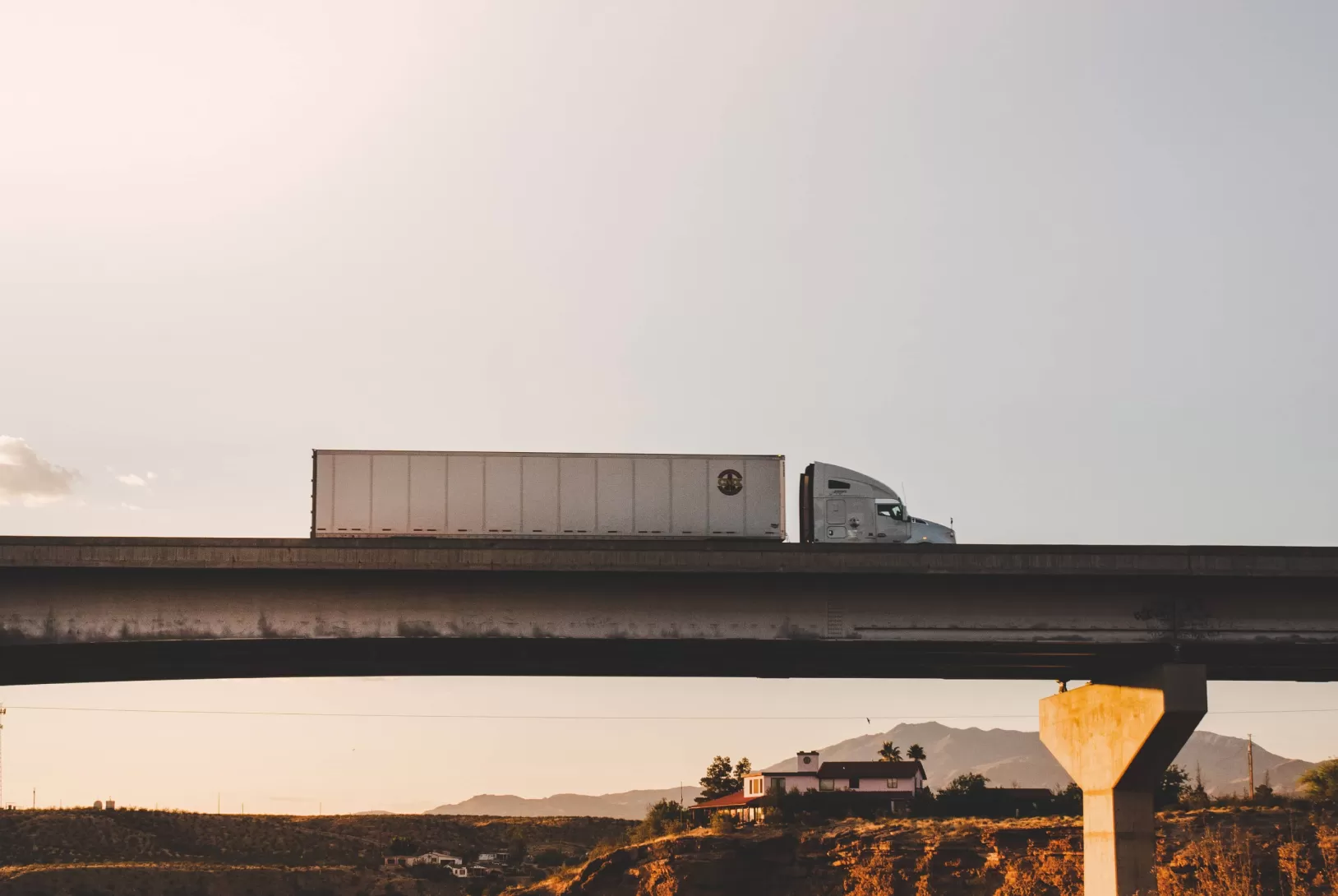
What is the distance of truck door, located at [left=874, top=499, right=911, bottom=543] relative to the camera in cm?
4047

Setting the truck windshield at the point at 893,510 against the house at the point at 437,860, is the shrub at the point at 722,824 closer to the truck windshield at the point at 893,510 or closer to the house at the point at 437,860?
the truck windshield at the point at 893,510

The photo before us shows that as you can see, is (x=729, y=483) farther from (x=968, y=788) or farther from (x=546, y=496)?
(x=968, y=788)

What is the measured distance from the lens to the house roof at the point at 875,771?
119 metres

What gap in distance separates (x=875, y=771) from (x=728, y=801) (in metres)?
12.8

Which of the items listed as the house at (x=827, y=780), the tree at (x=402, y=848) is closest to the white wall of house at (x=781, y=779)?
the house at (x=827, y=780)

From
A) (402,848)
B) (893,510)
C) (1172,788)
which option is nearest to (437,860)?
(402,848)

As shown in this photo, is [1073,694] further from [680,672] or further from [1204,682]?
[680,672]

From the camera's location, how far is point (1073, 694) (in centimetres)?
3953

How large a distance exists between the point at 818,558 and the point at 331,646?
12.2 metres

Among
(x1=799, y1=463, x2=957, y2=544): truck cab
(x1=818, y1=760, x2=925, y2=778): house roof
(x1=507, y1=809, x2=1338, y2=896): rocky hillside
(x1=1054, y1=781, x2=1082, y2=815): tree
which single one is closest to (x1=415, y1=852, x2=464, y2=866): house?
(x1=507, y1=809, x2=1338, y2=896): rocky hillside

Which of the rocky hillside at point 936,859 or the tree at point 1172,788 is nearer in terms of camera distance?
the rocky hillside at point 936,859

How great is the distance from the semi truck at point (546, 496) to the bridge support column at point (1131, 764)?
992 cm

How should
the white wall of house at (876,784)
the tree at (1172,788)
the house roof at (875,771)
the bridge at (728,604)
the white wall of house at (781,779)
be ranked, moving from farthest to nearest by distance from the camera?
the white wall of house at (781,779), the house roof at (875,771), the white wall of house at (876,784), the tree at (1172,788), the bridge at (728,604)

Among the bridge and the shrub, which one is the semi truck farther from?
the shrub
